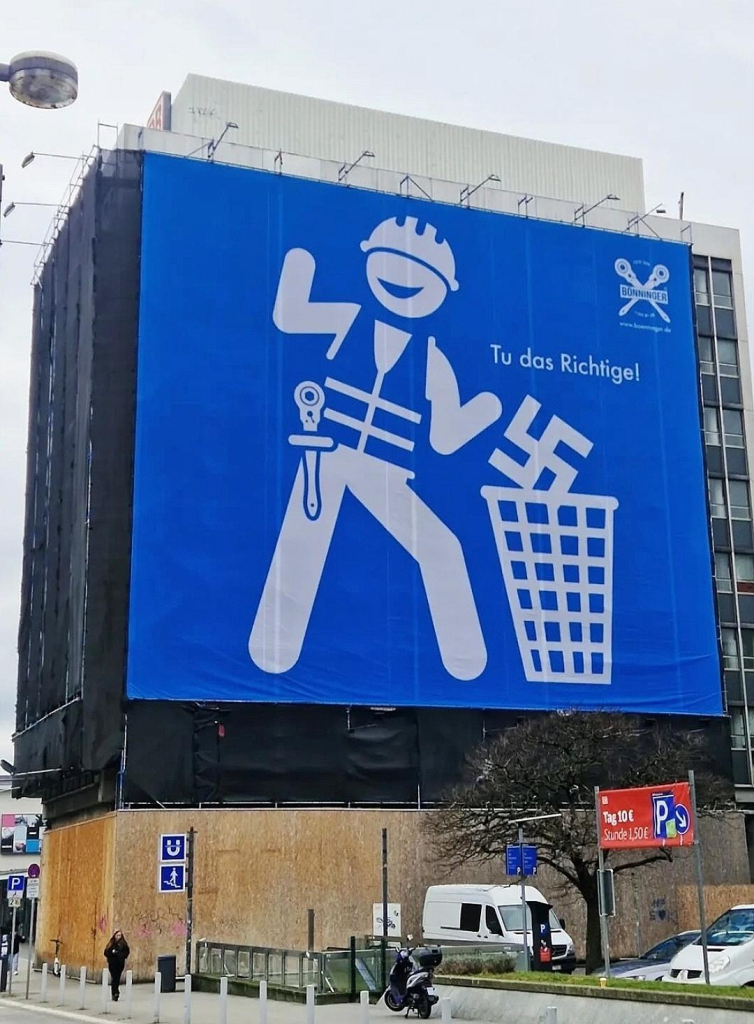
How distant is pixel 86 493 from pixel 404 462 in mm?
10287

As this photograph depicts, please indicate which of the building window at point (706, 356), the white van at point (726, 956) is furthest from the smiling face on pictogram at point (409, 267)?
the white van at point (726, 956)

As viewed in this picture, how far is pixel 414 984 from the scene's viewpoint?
940 inches

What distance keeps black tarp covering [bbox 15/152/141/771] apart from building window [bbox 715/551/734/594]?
76.7 ft

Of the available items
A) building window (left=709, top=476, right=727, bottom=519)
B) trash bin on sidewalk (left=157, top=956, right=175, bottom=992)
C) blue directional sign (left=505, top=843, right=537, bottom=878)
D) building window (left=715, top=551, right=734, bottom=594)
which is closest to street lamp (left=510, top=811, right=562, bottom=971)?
blue directional sign (left=505, top=843, right=537, bottom=878)

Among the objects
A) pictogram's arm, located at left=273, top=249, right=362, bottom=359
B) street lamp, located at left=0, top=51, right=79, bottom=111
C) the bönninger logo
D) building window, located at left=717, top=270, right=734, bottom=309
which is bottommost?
street lamp, located at left=0, top=51, right=79, bottom=111

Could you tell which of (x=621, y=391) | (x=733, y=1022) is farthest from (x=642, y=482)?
(x=733, y=1022)

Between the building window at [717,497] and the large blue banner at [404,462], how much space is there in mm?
2685

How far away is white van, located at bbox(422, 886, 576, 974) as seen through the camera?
34406 mm

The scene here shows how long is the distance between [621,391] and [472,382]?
6206 mm

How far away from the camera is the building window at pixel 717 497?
53625 mm

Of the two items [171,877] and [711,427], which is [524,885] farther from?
[711,427]

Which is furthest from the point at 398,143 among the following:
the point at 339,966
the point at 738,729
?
the point at 339,966

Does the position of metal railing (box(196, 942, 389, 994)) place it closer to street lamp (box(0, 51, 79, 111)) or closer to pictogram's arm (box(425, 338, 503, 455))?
street lamp (box(0, 51, 79, 111))

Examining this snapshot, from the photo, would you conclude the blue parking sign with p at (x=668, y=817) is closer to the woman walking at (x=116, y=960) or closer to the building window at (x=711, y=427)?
the woman walking at (x=116, y=960)
